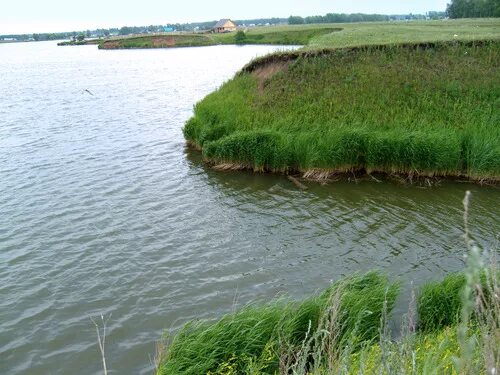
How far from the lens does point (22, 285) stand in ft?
35.7

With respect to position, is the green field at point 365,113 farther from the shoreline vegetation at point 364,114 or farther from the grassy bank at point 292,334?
the grassy bank at point 292,334

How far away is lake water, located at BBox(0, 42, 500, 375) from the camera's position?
9.58 m

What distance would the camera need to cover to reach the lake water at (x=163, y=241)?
31.4 feet

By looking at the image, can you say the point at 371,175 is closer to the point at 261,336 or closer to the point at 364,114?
the point at 364,114

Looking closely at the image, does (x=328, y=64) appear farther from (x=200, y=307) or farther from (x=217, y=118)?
(x=200, y=307)

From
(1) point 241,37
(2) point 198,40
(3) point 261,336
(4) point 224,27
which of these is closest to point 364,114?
(3) point 261,336

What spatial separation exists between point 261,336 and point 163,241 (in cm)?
580

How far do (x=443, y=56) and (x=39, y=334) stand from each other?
22.4 meters

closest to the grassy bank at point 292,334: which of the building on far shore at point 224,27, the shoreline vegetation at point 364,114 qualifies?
the shoreline vegetation at point 364,114

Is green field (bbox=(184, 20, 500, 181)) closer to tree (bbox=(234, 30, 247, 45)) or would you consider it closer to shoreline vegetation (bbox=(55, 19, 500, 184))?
shoreline vegetation (bbox=(55, 19, 500, 184))

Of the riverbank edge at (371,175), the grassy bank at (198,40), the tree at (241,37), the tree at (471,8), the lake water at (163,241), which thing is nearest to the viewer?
the lake water at (163,241)

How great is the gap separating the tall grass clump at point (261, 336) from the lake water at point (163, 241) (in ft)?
4.13

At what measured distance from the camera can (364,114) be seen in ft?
66.9

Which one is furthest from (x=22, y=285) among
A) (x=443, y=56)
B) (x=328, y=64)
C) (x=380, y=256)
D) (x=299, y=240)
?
(x=443, y=56)
